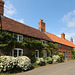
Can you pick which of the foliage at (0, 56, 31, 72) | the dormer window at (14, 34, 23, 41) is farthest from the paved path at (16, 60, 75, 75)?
the dormer window at (14, 34, 23, 41)

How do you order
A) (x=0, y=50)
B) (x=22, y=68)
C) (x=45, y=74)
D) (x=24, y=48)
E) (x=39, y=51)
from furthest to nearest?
(x=39, y=51)
(x=24, y=48)
(x=0, y=50)
(x=22, y=68)
(x=45, y=74)

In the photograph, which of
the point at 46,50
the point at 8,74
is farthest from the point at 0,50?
the point at 46,50

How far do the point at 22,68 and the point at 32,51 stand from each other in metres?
5.61

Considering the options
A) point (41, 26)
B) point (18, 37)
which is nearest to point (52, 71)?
point (18, 37)

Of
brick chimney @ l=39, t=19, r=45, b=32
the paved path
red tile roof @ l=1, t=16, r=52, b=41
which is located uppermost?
brick chimney @ l=39, t=19, r=45, b=32

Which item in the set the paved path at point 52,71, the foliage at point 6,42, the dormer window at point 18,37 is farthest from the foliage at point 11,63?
the dormer window at point 18,37

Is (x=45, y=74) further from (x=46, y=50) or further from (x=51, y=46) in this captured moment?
(x=51, y=46)

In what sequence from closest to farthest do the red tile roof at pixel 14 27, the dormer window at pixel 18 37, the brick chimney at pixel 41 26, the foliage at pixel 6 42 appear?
the foliage at pixel 6 42 → the red tile roof at pixel 14 27 → the dormer window at pixel 18 37 → the brick chimney at pixel 41 26

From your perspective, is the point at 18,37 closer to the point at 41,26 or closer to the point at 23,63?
the point at 23,63

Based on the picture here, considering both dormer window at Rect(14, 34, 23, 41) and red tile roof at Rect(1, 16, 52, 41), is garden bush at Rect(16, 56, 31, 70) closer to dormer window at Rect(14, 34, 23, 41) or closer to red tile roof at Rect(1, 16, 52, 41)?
dormer window at Rect(14, 34, 23, 41)

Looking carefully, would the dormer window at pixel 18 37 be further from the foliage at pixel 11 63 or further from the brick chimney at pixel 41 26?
the brick chimney at pixel 41 26

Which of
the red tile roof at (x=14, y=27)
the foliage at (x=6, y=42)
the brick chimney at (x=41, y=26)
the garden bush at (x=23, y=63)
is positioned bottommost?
the garden bush at (x=23, y=63)

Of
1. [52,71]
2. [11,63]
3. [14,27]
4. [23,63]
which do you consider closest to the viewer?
[11,63]

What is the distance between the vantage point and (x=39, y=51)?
56.3 feet
